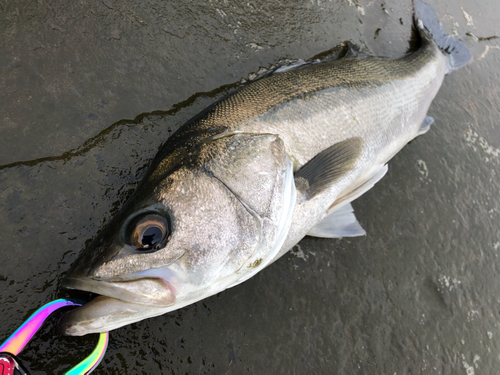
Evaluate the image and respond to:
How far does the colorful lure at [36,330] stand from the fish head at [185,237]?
206 millimetres

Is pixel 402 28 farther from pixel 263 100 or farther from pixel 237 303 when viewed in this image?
pixel 237 303

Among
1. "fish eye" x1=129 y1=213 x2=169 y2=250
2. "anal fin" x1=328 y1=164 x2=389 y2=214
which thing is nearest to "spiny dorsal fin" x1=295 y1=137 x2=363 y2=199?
"anal fin" x1=328 y1=164 x2=389 y2=214

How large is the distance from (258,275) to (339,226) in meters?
0.68

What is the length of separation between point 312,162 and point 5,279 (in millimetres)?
1808

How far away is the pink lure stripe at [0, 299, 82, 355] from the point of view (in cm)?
138

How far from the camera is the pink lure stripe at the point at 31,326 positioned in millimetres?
1376

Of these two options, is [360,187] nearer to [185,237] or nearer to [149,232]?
[185,237]

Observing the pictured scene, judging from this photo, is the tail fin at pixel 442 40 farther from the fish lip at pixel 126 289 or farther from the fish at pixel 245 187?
the fish lip at pixel 126 289

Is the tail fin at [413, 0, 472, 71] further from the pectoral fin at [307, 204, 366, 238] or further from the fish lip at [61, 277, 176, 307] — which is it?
the fish lip at [61, 277, 176, 307]

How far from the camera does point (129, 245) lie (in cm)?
128

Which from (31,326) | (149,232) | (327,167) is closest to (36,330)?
(31,326)

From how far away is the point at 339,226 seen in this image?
218cm

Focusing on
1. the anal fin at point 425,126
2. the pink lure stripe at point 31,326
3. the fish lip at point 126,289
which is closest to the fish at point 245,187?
the fish lip at point 126,289

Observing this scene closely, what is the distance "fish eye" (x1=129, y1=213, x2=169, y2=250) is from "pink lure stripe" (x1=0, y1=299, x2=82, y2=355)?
52 centimetres
